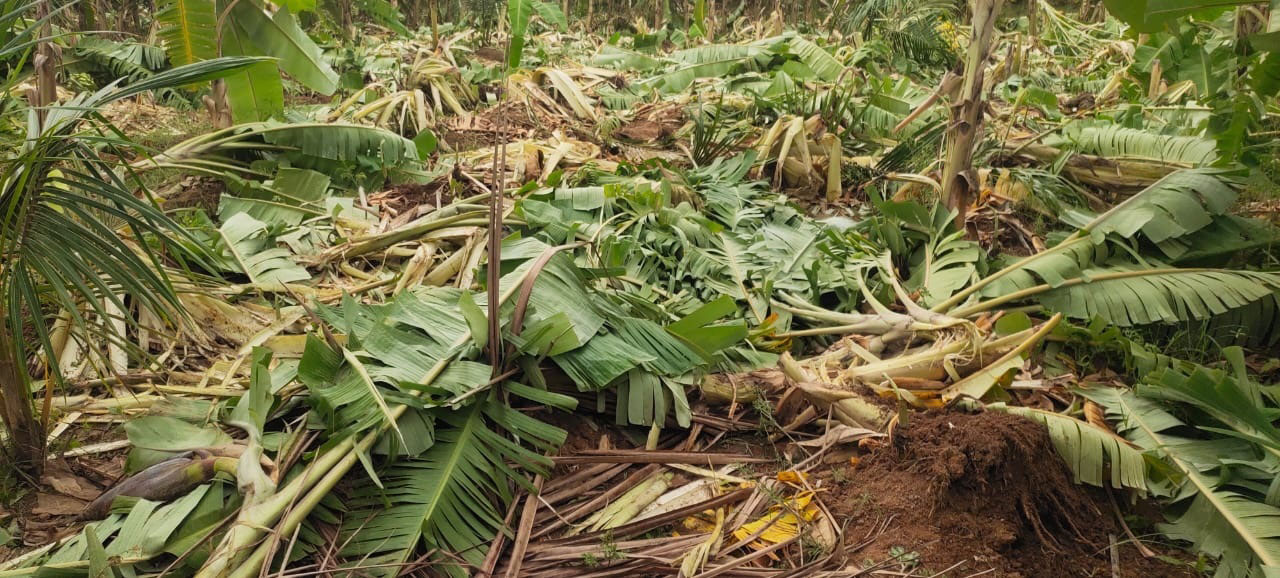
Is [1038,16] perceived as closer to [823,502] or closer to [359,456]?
[823,502]

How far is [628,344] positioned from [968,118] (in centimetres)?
223

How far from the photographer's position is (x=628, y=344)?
2531 mm

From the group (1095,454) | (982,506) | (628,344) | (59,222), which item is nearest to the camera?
(59,222)

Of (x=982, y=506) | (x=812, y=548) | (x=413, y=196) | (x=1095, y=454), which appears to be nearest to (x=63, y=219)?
(x=812, y=548)

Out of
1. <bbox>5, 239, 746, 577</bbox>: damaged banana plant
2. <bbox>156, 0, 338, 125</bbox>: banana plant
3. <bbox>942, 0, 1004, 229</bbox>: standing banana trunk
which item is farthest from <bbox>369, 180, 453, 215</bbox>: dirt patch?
<bbox>942, 0, 1004, 229</bbox>: standing banana trunk

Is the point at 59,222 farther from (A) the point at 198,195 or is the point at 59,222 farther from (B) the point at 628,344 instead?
(A) the point at 198,195

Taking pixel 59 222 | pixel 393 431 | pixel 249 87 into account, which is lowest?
pixel 393 431

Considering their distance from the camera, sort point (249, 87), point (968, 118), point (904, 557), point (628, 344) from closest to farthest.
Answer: point (904, 557) → point (628, 344) → point (968, 118) → point (249, 87)

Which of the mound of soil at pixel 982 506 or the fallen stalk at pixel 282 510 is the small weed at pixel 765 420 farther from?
the fallen stalk at pixel 282 510

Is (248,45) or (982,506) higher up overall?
(248,45)

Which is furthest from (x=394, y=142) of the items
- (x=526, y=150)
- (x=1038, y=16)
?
(x=1038, y=16)

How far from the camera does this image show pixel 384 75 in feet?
22.9

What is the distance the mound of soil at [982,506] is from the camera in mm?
2090

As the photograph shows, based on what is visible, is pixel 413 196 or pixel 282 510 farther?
pixel 413 196
